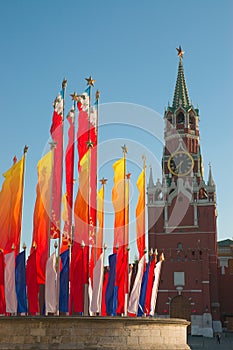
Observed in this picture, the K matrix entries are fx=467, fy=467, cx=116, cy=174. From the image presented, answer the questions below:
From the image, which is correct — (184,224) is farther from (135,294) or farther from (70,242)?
(70,242)

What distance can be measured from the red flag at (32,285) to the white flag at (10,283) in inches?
29.1

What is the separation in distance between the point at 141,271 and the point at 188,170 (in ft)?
136

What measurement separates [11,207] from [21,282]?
4.05 metres

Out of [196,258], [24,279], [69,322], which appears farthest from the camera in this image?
[196,258]

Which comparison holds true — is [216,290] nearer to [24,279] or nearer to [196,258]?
[196,258]

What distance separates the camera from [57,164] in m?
24.8

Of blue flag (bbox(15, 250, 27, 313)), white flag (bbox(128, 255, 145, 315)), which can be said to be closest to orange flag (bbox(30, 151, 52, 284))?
blue flag (bbox(15, 250, 27, 313))

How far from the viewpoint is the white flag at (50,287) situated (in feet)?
72.1

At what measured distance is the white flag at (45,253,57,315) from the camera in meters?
22.0

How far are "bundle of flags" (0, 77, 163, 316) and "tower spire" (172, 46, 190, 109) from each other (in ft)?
147

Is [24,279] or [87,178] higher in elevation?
[87,178]

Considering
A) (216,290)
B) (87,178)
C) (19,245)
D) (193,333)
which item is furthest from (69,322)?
(216,290)

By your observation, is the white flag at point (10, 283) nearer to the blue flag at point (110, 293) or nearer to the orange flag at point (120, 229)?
the blue flag at point (110, 293)

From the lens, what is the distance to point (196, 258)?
5700 centimetres
